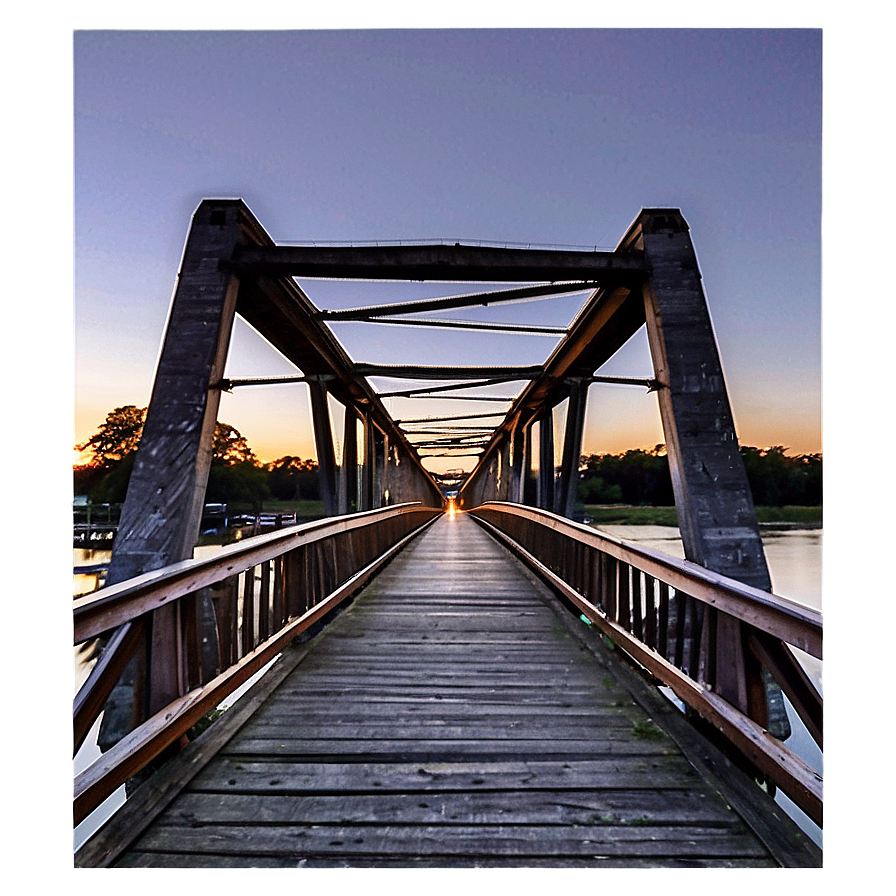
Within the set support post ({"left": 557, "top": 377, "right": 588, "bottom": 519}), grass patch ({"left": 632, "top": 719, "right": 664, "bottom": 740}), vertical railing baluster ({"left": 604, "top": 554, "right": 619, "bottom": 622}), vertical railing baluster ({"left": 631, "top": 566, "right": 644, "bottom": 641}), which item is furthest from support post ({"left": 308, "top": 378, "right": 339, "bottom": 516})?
grass patch ({"left": 632, "top": 719, "right": 664, "bottom": 740})

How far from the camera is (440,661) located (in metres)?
4.31

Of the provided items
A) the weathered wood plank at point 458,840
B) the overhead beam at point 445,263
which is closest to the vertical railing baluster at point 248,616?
the weathered wood plank at point 458,840

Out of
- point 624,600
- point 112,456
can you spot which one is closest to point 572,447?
point 624,600

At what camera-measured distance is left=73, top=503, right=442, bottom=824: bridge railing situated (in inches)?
82.4

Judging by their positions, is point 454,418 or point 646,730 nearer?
point 646,730

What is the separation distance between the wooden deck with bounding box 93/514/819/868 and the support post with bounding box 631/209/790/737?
121 cm

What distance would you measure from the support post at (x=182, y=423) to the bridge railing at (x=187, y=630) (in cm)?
57

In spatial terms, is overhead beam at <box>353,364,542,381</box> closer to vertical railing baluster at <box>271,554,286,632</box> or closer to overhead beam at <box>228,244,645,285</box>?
overhead beam at <box>228,244,645,285</box>

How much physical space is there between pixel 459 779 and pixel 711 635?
1.37 metres

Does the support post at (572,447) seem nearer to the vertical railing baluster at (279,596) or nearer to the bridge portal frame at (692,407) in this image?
the bridge portal frame at (692,407)

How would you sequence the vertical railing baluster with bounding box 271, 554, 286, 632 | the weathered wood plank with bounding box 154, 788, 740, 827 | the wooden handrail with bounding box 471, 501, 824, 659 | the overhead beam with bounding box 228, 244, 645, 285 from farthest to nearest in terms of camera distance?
the overhead beam with bounding box 228, 244, 645, 285
the vertical railing baluster with bounding box 271, 554, 286, 632
the weathered wood plank with bounding box 154, 788, 740, 827
the wooden handrail with bounding box 471, 501, 824, 659

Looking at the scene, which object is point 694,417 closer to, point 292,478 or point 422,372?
point 422,372
